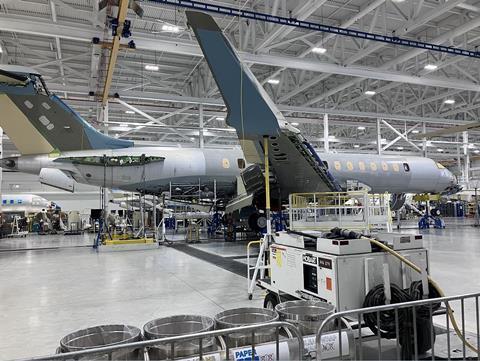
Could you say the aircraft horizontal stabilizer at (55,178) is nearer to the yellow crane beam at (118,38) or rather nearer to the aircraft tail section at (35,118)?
the aircraft tail section at (35,118)

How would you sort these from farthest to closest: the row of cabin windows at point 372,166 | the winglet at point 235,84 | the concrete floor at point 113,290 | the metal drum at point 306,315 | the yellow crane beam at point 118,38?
the row of cabin windows at point 372,166 < the yellow crane beam at point 118,38 < the winglet at point 235,84 < the concrete floor at point 113,290 < the metal drum at point 306,315

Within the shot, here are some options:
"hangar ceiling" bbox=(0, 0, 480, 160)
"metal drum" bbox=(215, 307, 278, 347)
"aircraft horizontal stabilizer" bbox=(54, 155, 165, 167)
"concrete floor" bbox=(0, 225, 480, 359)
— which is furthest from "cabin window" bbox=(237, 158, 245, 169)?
"metal drum" bbox=(215, 307, 278, 347)

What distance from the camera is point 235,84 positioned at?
752cm

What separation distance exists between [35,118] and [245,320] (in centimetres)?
1262

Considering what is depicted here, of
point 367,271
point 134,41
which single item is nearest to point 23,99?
point 134,41

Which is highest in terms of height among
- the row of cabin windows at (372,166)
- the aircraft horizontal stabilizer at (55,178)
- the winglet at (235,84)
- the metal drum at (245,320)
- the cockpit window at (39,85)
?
the cockpit window at (39,85)

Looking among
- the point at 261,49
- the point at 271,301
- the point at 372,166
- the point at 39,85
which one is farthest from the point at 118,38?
the point at 372,166

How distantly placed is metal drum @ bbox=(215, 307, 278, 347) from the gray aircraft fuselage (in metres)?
9.61

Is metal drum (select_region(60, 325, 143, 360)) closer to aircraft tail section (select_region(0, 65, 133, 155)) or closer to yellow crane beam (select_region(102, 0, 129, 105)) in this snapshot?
yellow crane beam (select_region(102, 0, 129, 105))

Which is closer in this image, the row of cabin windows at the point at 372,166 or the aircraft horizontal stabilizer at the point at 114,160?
the aircraft horizontal stabilizer at the point at 114,160

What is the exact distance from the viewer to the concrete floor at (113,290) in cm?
514

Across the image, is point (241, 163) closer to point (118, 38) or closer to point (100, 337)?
point (118, 38)

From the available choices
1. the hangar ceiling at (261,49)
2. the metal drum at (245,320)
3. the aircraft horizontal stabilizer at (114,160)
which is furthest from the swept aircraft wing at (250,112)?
the aircraft horizontal stabilizer at (114,160)

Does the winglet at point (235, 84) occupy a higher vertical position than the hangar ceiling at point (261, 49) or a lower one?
lower
